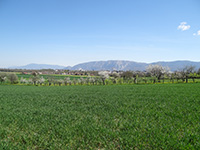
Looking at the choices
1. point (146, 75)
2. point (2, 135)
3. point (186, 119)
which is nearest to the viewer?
point (2, 135)

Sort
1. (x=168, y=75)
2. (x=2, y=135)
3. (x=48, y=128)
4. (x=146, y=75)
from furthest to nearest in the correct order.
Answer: (x=146, y=75)
(x=168, y=75)
(x=48, y=128)
(x=2, y=135)

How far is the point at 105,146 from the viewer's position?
27.0 ft

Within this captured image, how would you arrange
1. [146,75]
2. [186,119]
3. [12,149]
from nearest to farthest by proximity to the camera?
[12,149] → [186,119] → [146,75]

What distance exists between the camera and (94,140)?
8.99m

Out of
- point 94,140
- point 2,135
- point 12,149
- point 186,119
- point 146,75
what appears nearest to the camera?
point 12,149

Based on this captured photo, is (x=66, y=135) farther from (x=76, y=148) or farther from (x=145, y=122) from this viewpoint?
(x=145, y=122)

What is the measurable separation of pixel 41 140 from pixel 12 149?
1.67 m

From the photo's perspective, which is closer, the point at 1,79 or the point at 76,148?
the point at 76,148

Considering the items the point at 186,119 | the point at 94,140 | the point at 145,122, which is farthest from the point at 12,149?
the point at 186,119

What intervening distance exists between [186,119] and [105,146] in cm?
864

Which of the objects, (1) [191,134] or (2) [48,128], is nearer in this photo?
(1) [191,134]

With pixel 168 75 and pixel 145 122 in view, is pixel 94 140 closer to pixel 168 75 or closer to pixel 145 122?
pixel 145 122

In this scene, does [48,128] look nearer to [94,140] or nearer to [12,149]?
[12,149]

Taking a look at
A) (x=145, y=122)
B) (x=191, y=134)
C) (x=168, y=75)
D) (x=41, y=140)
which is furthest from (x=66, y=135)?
(x=168, y=75)
